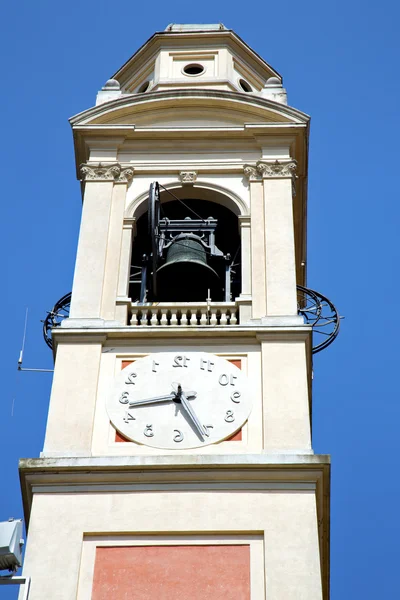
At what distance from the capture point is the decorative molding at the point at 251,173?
26609 millimetres

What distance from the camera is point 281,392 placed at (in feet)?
74.3

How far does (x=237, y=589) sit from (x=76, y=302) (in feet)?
19.3

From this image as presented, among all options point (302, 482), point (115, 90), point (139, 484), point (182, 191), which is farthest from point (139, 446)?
point (115, 90)

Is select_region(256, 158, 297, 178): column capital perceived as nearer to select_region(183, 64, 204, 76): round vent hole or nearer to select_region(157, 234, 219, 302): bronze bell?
select_region(157, 234, 219, 302): bronze bell

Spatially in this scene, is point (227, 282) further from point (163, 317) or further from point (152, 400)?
point (152, 400)

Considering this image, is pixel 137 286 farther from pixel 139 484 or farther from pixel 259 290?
pixel 139 484

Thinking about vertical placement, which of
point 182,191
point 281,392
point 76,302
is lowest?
point 281,392

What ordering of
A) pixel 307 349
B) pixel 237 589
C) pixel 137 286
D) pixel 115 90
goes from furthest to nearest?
pixel 115 90 → pixel 137 286 → pixel 307 349 → pixel 237 589

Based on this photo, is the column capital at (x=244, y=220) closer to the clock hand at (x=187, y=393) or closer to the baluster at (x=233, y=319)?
the baluster at (x=233, y=319)

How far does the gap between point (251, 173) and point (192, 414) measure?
5622mm

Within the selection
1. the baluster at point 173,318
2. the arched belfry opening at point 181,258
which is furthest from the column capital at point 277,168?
the baluster at point 173,318

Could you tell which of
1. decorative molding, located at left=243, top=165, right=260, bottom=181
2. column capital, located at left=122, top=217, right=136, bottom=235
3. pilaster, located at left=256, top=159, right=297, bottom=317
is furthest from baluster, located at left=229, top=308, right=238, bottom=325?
decorative molding, located at left=243, top=165, right=260, bottom=181

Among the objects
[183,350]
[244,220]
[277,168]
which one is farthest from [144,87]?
[183,350]

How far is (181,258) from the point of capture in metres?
25.1
